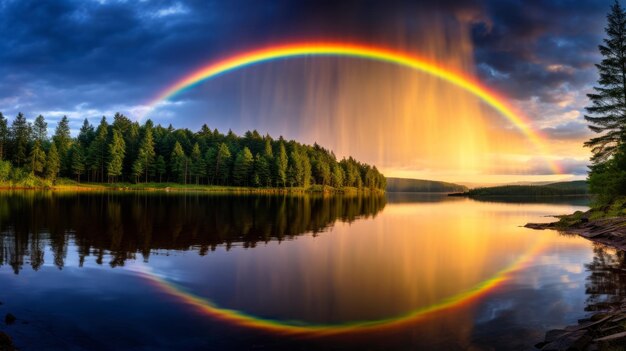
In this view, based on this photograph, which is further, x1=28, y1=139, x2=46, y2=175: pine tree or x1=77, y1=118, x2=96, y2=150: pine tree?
x1=77, y1=118, x2=96, y2=150: pine tree

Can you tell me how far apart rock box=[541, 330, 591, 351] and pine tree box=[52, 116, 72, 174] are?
176 metres

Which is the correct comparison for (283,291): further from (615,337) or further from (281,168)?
(281,168)

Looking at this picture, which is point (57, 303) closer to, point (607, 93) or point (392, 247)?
point (392, 247)

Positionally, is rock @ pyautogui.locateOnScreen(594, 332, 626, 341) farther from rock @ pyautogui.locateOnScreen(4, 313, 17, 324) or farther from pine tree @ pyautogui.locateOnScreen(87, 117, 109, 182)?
pine tree @ pyautogui.locateOnScreen(87, 117, 109, 182)

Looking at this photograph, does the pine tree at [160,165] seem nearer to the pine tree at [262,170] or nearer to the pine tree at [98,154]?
the pine tree at [98,154]

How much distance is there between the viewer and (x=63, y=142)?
163000mm

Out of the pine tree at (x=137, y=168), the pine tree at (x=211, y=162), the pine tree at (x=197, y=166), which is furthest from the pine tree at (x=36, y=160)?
the pine tree at (x=211, y=162)

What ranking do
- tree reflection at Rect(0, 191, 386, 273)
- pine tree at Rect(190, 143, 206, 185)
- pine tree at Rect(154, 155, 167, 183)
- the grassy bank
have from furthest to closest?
pine tree at Rect(190, 143, 206, 185), pine tree at Rect(154, 155, 167, 183), the grassy bank, tree reflection at Rect(0, 191, 386, 273)

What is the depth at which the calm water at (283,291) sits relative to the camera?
1304 cm

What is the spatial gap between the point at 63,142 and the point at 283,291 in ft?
581

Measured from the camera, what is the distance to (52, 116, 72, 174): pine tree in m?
155

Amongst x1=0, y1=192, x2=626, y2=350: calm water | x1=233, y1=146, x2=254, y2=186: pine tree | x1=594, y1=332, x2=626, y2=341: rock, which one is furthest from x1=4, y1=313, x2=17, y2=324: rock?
x1=233, y1=146, x2=254, y2=186: pine tree

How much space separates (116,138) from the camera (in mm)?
156875

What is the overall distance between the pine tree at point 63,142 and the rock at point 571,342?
175519mm
